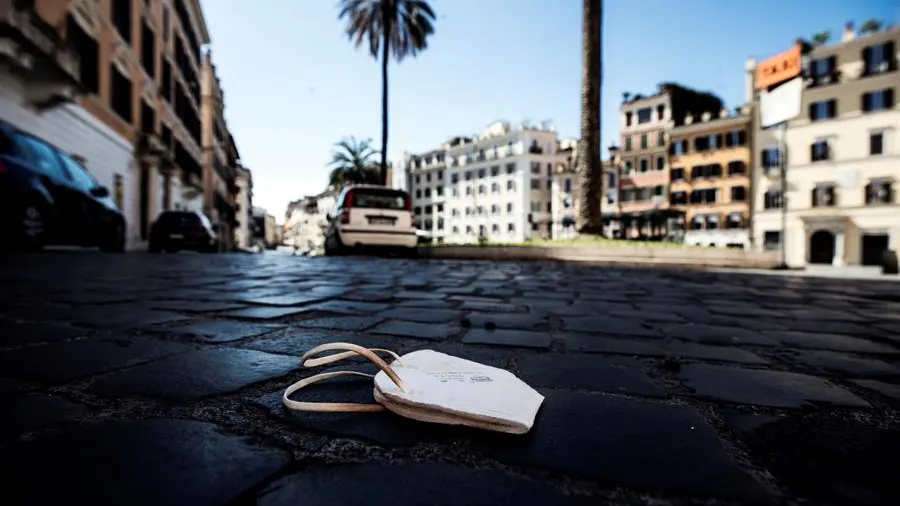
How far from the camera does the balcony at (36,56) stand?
876cm

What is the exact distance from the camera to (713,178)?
1619 inches

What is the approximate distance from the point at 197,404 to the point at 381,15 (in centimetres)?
2753

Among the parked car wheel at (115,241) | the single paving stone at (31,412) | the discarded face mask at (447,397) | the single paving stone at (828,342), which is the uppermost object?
the parked car wheel at (115,241)

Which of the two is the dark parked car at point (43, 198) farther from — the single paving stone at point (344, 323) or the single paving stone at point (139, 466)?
the single paving stone at point (139, 466)

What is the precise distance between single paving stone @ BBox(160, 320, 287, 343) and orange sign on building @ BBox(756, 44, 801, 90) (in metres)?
17.7

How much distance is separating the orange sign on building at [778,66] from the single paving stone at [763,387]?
17.1 m

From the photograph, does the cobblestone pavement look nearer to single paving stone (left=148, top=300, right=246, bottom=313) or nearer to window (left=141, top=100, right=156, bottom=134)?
single paving stone (left=148, top=300, right=246, bottom=313)

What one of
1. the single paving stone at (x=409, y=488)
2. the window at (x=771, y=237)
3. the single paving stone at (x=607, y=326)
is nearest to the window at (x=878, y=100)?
the window at (x=771, y=237)

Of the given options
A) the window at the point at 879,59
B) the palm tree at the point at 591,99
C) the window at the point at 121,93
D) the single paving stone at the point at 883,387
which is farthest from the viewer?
the window at the point at 879,59

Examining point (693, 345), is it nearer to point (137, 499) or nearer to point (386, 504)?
point (386, 504)

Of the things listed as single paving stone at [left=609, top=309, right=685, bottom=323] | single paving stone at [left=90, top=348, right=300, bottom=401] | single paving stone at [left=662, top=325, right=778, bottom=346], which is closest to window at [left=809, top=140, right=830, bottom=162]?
single paving stone at [left=609, top=309, right=685, bottom=323]

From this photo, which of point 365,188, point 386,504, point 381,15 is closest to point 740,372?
point 386,504

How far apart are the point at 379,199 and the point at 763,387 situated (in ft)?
36.0

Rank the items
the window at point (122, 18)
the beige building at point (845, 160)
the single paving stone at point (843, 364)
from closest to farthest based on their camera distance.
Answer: the single paving stone at point (843, 364) < the window at point (122, 18) < the beige building at point (845, 160)
